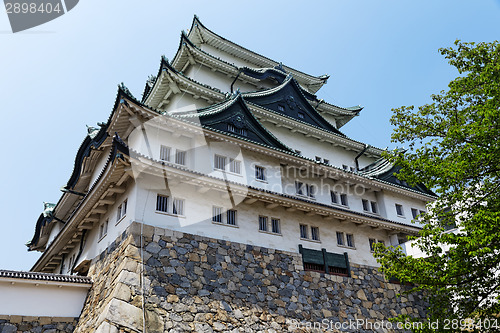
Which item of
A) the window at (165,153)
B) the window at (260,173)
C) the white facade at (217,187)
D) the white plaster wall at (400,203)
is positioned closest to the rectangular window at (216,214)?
the white facade at (217,187)

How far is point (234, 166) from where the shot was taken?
17859 mm

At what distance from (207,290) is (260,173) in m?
7.00

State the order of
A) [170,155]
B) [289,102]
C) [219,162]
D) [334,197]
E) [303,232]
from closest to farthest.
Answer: [170,155]
[219,162]
[303,232]
[334,197]
[289,102]

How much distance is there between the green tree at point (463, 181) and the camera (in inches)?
414

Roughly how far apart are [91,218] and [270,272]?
8724 mm

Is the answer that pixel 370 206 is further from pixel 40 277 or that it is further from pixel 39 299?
pixel 39 299

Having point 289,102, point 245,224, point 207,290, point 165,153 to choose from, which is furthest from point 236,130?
point 207,290

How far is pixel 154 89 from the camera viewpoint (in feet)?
76.5

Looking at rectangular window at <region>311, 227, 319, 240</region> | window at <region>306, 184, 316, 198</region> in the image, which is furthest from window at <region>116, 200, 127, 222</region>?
window at <region>306, 184, 316, 198</region>

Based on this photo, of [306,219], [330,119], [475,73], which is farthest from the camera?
[330,119]

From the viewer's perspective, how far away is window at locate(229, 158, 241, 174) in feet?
58.1

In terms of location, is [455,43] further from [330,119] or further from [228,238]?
[330,119]

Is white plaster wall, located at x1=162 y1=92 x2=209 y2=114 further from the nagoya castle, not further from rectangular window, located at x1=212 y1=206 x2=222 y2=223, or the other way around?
rectangular window, located at x1=212 y1=206 x2=222 y2=223

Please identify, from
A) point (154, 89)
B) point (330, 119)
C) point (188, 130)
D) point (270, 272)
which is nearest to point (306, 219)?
point (270, 272)
